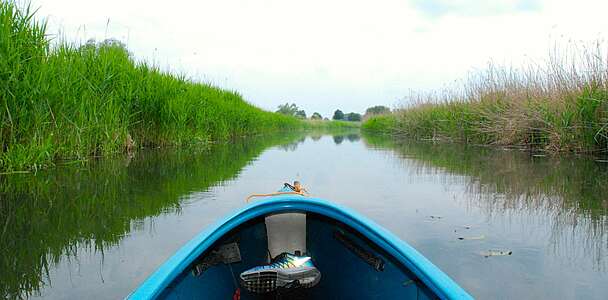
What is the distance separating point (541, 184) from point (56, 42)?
5.86 meters

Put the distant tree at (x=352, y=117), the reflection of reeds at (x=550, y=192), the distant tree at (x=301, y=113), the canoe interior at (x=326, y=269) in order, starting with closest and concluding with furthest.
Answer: the canoe interior at (x=326, y=269)
the reflection of reeds at (x=550, y=192)
the distant tree at (x=301, y=113)
the distant tree at (x=352, y=117)

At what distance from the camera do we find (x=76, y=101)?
577 centimetres

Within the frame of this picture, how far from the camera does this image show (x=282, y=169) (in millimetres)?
6516

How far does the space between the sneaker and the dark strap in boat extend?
21cm

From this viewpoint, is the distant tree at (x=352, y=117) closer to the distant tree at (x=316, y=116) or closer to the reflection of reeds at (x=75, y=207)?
the distant tree at (x=316, y=116)

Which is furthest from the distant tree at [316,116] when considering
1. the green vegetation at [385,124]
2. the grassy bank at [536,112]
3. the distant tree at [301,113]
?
the grassy bank at [536,112]

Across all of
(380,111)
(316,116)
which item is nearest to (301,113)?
(316,116)

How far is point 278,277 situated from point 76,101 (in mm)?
4997

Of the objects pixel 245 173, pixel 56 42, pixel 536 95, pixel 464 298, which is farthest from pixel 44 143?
pixel 536 95

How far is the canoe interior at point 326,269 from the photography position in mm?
1601

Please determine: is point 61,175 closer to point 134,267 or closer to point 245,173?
point 245,173

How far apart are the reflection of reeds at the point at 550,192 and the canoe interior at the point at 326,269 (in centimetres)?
141

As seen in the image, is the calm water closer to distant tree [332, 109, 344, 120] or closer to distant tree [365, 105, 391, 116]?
distant tree [365, 105, 391, 116]

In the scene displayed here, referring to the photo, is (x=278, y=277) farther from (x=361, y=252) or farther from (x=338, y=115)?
(x=338, y=115)
